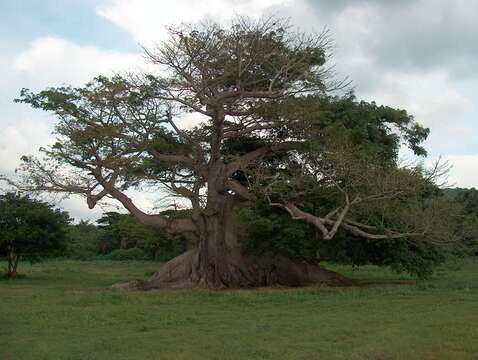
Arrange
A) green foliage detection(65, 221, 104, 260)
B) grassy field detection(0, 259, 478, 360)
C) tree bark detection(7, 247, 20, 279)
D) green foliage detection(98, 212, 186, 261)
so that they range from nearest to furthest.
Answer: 1. grassy field detection(0, 259, 478, 360)
2. tree bark detection(7, 247, 20, 279)
3. green foliage detection(98, 212, 186, 261)
4. green foliage detection(65, 221, 104, 260)

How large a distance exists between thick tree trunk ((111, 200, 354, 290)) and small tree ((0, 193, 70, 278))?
278 inches

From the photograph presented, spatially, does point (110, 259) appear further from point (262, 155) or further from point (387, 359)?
point (387, 359)

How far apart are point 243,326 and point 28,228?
19808 mm

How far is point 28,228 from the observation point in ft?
94.9

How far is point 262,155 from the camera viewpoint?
25.3 metres

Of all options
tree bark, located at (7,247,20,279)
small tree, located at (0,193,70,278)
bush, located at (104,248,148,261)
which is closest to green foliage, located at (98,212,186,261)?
bush, located at (104,248,148,261)

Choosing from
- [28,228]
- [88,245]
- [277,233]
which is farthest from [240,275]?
[88,245]

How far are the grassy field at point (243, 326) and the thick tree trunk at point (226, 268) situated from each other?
593 cm

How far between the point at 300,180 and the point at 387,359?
1385cm

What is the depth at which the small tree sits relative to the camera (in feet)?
94.2

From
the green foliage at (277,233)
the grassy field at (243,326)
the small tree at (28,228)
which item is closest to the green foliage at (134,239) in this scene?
the small tree at (28,228)

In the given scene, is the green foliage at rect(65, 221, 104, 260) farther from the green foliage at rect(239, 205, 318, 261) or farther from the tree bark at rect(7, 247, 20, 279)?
the green foliage at rect(239, 205, 318, 261)

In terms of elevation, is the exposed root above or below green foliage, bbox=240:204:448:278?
below

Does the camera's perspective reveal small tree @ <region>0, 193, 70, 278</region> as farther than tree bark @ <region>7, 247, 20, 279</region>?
No
